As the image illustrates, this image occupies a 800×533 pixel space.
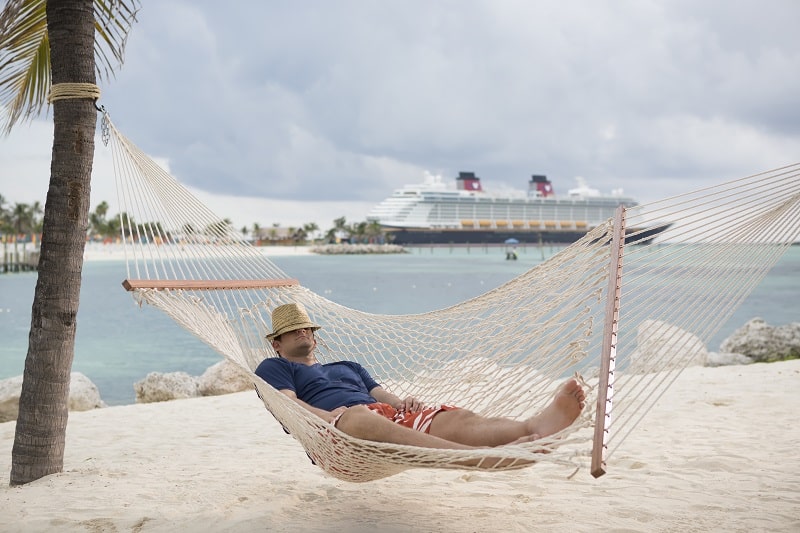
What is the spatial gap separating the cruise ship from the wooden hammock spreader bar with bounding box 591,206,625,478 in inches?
1496

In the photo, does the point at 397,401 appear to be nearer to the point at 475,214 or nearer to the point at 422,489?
the point at 422,489

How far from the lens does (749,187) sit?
5.41 feet

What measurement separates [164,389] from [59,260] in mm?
2362

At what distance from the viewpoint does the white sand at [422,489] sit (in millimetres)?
1825

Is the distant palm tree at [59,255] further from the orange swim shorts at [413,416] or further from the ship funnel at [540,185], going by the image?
the ship funnel at [540,185]

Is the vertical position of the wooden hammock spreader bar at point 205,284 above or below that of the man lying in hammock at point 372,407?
above

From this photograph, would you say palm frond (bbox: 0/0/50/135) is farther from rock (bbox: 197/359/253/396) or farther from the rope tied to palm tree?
rock (bbox: 197/359/253/396)

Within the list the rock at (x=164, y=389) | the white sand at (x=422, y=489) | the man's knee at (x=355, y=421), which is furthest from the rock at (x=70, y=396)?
the man's knee at (x=355, y=421)

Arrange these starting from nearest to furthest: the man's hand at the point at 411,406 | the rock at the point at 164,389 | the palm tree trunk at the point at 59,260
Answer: the man's hand at the point at 411,406
the palm tree trunk at the point at 59,260
the rock at the point at 164,389

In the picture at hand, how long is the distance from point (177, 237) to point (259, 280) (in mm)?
320

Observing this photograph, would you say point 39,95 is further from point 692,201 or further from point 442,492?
point 692,201

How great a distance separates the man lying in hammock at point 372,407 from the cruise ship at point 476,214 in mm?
37586

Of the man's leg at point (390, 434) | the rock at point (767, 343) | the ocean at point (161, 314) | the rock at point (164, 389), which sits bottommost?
the ocean at point (161, 314)

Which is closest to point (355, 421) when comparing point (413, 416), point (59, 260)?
point (413, 416)
